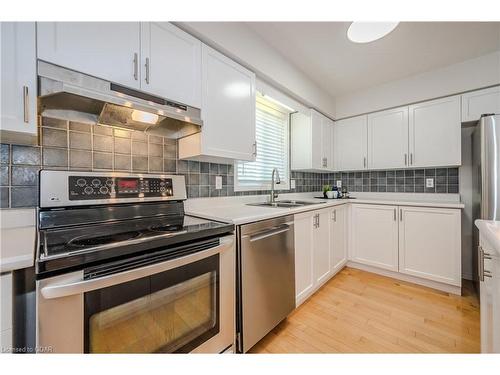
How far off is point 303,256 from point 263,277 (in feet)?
1.90

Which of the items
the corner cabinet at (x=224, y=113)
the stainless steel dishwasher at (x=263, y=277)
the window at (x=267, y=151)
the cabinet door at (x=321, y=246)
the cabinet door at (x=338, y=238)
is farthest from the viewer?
the cabinet door at (x=338, y=238)

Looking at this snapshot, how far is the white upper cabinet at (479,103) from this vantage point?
79.0 inches

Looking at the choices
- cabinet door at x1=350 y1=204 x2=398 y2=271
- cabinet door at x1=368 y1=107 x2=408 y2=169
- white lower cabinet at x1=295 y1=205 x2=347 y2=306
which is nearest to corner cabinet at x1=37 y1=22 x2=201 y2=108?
white lower cabinet at x1=295 y1=205 x2=347 y2=306

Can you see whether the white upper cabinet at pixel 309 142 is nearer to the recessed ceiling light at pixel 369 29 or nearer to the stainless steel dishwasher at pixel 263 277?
the recessed ceiling light at pixel 369 29

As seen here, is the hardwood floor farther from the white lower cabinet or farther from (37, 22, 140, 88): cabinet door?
(37, 22, 140, 88): cabinet door

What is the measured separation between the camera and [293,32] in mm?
1717

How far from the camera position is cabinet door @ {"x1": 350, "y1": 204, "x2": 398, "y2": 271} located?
91.8 inches

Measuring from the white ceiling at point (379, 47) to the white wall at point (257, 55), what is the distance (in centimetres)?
7

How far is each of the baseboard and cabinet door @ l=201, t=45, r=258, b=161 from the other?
2.03 m

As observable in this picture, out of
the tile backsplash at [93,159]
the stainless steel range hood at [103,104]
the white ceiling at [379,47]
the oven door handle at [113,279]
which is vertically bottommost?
the oven door handle at [113,279]

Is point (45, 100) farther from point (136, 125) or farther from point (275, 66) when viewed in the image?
point (275, 66)

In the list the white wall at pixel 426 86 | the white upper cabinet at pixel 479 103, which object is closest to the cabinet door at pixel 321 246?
the white wall at pixel 426 86
